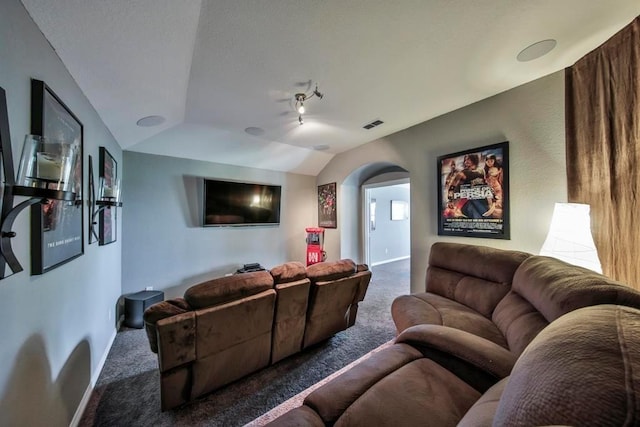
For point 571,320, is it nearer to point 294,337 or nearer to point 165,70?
point 294,337

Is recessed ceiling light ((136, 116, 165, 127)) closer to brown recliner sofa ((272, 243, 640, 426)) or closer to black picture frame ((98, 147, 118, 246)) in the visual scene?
black picture frame ((98, 147, 118, 246))

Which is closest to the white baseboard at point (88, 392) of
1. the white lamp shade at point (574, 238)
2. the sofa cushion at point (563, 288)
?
the sofa cushion at point (563, 288)

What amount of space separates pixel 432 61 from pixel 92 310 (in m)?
3.58

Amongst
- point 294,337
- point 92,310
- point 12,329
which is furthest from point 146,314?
point 294,337

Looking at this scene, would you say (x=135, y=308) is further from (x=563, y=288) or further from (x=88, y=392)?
(x=563, y=288)

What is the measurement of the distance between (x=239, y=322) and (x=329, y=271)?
0.87m

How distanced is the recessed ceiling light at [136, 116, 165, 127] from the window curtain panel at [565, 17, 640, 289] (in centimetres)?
408

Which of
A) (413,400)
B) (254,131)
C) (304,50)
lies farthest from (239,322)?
(254,131)

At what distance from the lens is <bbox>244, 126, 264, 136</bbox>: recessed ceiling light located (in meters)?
3.29

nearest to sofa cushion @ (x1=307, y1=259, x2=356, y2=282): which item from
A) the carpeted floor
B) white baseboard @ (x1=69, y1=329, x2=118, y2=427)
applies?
the carpeted floor

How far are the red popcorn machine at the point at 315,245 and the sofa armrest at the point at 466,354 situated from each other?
3529mm

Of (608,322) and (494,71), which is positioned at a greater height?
(494,71)

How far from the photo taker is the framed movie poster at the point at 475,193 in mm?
2449

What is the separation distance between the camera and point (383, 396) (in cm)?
98
